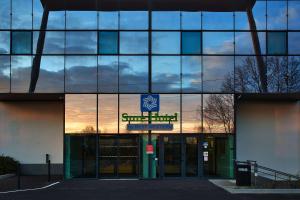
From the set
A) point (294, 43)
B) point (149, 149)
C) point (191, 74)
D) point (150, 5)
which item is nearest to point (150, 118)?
point (149, 149)

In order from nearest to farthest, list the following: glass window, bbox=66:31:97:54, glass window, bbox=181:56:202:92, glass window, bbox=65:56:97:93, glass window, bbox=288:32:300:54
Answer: glass window, bbox=65:56:97:93 → glass window, bbox=181:56:202:92 → glass window, bbox=66:31:97:54 → glass window, bbox=288:32:300:54

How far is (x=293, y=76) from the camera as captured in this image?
27.3 metres

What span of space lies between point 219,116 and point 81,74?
290 inches

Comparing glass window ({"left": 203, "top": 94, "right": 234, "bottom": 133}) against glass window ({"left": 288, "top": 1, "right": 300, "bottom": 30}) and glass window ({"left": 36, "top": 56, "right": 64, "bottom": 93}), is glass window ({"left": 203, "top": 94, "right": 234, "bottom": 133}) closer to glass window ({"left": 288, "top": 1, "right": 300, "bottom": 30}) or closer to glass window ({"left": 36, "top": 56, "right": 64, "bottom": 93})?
glass window ({"left": 288, "top": 1, "right": 300, "bottom": 30})

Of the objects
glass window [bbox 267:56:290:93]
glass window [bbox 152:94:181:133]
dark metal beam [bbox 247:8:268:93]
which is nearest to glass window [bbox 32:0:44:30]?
glass window [bbox 152:94:181:133]

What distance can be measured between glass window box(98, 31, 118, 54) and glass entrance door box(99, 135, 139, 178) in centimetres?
443

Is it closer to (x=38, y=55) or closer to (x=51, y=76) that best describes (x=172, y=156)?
(x=51, y=76)

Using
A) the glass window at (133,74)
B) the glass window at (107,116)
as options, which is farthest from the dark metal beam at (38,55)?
the glass window at (133,74)

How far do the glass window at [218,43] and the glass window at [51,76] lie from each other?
751 centimetres

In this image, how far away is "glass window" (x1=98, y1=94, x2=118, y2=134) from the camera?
26.3 metres

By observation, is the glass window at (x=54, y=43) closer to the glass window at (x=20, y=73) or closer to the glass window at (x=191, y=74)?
the glass window at (x=20, y=73)

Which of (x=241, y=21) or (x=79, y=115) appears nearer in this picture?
(x=79, y=115)

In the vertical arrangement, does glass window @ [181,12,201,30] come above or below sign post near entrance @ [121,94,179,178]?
above

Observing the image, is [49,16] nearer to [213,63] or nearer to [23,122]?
[23,122]
